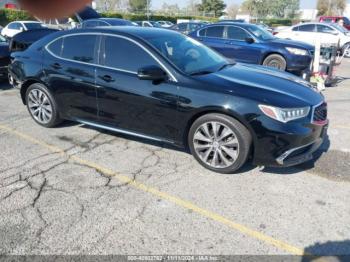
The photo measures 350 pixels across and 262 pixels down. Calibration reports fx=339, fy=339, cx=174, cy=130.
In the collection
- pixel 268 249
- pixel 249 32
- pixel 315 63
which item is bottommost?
pixel 268 249

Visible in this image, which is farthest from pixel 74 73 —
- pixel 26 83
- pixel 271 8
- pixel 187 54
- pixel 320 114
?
pixel 271 8

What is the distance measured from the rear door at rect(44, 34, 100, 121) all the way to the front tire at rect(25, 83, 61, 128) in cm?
17

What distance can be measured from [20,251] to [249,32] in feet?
28.8

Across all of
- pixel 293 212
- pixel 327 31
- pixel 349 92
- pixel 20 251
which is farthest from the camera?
pixel 327 31

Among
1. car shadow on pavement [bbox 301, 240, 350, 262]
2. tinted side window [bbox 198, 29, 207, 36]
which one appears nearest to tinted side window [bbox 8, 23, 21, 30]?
tinted side window [bbox 198, 29, 207, 36]

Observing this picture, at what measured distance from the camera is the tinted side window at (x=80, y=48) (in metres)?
4.59

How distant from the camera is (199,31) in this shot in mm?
10555

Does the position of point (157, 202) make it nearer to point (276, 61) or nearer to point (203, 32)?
point (276, 61)

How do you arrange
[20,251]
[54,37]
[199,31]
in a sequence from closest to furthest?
[20,251] < [54,37] < [199,31]

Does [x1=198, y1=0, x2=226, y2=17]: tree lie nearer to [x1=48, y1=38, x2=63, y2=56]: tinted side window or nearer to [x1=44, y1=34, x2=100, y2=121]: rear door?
[x1=48, y1=38, x2=63, y2=56]: tinted side window

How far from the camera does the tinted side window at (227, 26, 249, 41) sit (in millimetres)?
9844

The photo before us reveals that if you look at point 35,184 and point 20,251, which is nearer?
point 20,251

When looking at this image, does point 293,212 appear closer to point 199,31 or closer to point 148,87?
point 148,87

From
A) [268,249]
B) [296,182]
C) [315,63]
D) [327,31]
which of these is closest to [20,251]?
[268,249]
